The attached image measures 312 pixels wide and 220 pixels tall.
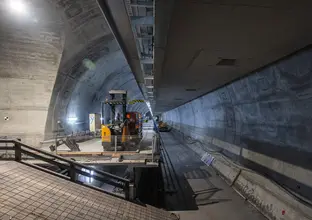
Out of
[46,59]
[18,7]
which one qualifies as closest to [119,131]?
[46,59]

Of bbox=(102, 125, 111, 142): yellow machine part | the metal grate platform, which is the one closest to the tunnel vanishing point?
bbox=(102, 125, 111, 142): yellow machine part

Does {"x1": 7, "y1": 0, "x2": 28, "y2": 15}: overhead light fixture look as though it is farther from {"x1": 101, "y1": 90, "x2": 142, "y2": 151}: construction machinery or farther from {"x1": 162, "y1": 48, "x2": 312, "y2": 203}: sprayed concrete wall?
{"x1": 162, "y1": 48, "x2": 312, "y2": 203}: sprayed concrete wall

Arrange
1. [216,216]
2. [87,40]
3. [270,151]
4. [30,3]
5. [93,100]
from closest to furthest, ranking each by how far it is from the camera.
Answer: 1. [216,216]
2. [270,151]
3. [30,3]
4. [87,40]
5. [93,100]

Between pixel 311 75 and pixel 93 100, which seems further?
pixel 93 100

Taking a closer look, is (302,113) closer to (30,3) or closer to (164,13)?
(164,13)

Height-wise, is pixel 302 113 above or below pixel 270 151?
above

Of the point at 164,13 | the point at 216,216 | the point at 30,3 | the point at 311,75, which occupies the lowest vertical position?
the point at 216,216

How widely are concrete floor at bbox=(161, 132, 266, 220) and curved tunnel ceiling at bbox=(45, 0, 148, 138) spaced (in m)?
8.81

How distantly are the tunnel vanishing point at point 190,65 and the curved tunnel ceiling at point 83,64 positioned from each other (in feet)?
0.22

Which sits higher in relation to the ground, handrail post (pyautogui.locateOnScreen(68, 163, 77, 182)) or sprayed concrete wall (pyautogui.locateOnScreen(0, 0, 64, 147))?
sprayed concrete wall (pyautogui.locateOnScreen(0, 0, 64, 147))

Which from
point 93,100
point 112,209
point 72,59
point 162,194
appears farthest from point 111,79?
point 112,209

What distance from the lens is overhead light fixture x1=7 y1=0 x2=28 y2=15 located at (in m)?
9.03

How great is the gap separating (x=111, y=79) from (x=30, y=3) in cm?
998

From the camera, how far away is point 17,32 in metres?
10.0
